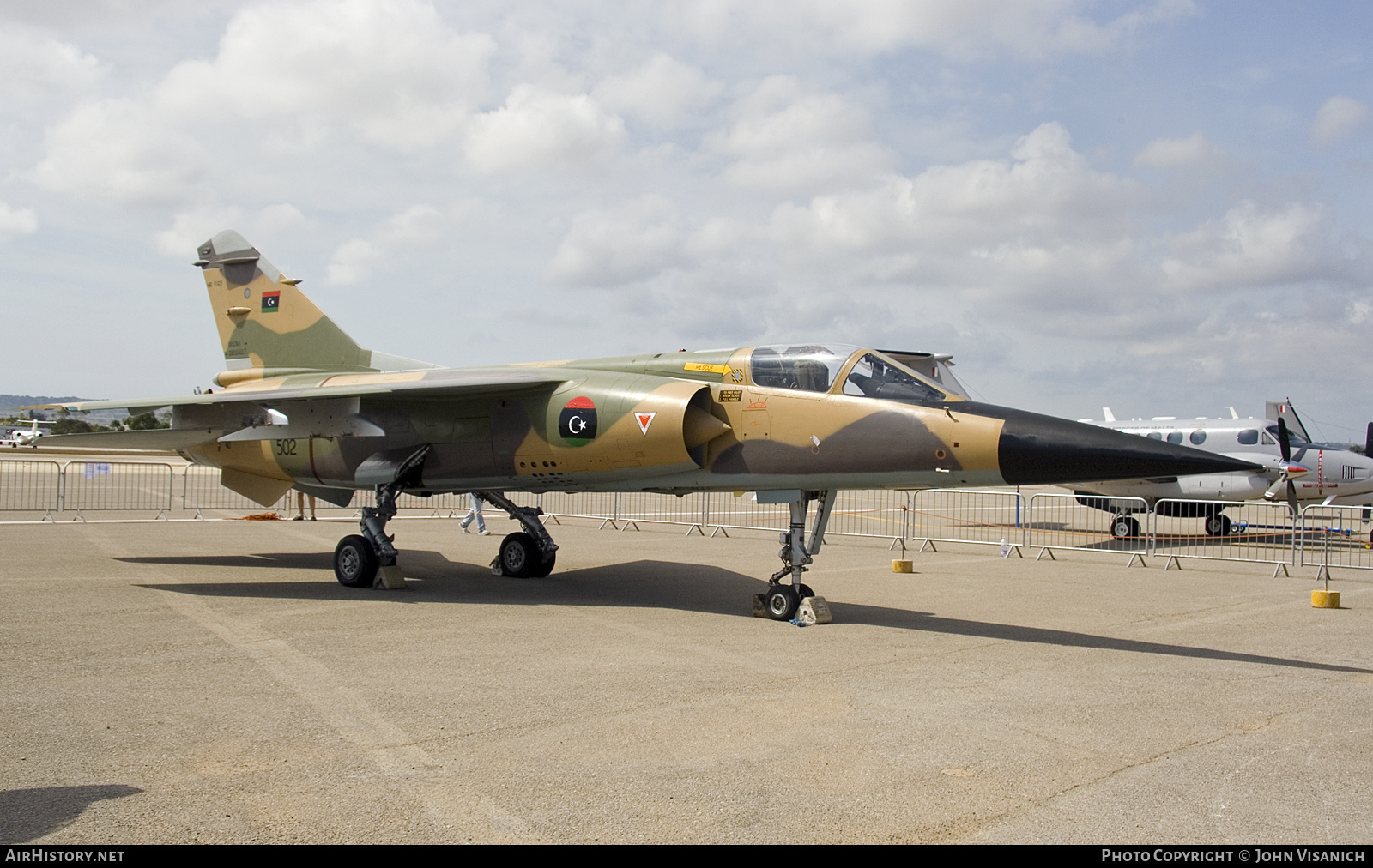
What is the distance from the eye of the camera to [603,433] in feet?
30.1

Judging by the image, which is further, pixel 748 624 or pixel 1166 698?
pixel 748 624

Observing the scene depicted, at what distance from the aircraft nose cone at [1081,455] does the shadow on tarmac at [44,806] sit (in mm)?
6002

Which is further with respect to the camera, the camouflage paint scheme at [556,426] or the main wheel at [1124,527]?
the main wheel at [1124,527]

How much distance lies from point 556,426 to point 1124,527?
13690 mm

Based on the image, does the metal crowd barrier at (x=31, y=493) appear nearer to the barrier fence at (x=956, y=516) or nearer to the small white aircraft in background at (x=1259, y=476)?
the barrier fence at (x=956, y=516)

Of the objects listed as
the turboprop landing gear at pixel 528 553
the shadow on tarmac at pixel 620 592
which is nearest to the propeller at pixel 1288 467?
the shadow on tarmac at pixel 620 592

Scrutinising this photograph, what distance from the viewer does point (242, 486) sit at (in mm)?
12688

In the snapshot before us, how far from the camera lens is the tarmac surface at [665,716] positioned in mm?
3664

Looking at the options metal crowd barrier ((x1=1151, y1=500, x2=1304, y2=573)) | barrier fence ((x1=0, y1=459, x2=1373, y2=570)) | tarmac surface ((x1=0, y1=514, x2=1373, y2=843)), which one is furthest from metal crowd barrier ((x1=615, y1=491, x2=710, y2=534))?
tarmac surface ((x1=0, y1=514, x2=1373, y2=843))

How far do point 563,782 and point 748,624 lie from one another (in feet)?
14.9
